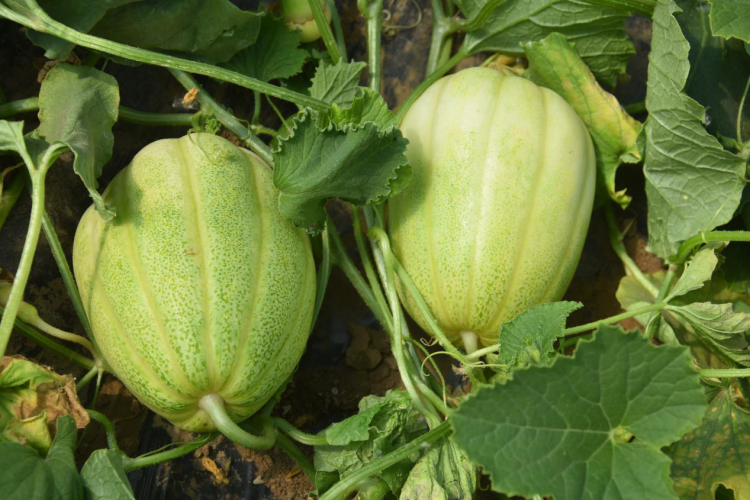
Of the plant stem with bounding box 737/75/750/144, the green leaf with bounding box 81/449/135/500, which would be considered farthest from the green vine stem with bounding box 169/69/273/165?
the plant stem with bounding box 737/75/750/144

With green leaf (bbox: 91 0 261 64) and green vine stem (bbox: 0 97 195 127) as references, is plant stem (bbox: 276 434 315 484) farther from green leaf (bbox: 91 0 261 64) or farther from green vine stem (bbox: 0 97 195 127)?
green leaf (bbox: 91 0 261 64)

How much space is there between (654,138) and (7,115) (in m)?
1.33

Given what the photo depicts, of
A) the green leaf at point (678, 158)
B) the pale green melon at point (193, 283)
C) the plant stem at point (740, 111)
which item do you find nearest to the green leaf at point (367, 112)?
the pale green melon at point (193, 283)

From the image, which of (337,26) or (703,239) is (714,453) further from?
(337,26)

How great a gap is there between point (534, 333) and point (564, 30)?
2.64 feet

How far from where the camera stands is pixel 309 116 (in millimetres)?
1280

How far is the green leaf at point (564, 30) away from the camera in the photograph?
1.63 m

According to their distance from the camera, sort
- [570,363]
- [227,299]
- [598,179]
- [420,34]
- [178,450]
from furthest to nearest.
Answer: [420,34] → [598,179] → [178,450] → [227,299] → [570,363]

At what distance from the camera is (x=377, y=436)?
4.34 feet

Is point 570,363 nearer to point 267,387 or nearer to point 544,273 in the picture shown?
point 544,273

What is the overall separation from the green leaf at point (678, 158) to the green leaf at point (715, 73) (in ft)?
0.44

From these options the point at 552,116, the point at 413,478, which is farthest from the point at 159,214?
the point at 552,116

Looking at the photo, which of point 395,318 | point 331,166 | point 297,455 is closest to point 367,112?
point 331,166

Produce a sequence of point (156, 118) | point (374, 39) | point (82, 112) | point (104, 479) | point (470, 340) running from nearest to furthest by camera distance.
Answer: point (104, 479), point (82, 112), point (470, 340), point (156, 118), point (374, 39)
